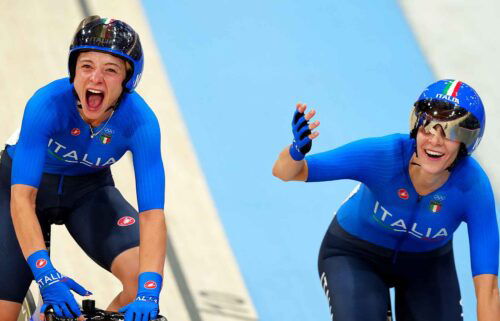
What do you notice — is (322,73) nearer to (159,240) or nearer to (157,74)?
(157,74)

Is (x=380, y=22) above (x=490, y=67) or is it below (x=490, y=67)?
above

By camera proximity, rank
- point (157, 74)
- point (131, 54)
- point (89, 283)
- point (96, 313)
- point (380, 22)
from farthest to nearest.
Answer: point (380, 22), point (157, 74), point (89, 283), point (131, 54), point (96, 313)

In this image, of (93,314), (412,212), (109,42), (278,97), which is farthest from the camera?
(278,97)

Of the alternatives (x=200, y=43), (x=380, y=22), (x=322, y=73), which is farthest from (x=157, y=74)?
(x=380, y=22)

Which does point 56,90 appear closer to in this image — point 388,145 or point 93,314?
point 93,314

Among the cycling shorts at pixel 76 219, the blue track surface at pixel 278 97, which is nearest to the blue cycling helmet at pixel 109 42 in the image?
the cycling shorts at pixel 76 219

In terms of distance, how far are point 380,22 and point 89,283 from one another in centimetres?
357

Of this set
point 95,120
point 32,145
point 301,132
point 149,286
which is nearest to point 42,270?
point 149,286

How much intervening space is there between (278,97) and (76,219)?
324 centimetres

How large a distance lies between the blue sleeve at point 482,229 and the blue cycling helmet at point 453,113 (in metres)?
0.19

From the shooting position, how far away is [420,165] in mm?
4680

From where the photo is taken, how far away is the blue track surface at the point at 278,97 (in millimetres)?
6820

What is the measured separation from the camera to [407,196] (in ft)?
15.6

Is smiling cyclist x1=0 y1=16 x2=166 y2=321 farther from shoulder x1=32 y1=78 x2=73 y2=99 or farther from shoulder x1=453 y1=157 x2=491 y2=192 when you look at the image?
shoulder x1=453 y1=157 x2=491 y2=192
